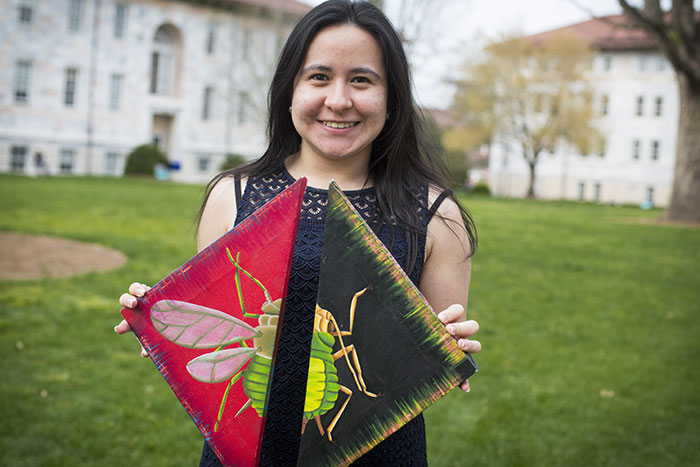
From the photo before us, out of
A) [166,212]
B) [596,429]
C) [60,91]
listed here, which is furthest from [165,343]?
[60,91]

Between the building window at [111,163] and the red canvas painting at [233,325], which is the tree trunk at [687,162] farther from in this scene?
the building window at [111,163]

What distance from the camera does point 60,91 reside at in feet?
106

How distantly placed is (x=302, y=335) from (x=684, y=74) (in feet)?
60.5

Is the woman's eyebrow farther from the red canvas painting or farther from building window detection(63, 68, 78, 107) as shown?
building window detection(63, 68, 78, 107)

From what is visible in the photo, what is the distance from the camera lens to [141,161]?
3269cm

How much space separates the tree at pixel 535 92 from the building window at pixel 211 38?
14615 mm

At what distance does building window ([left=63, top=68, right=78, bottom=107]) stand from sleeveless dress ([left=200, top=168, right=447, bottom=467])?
34.6 meters

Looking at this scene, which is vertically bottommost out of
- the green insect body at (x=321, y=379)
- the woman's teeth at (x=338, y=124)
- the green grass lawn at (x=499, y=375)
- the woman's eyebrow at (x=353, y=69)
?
the green grass lawn at (x=499, y=375)

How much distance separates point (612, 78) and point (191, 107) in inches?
1115

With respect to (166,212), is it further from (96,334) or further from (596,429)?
(596,429)

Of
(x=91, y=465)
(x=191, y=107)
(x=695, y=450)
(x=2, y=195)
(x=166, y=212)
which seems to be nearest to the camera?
(x=91, y=465)

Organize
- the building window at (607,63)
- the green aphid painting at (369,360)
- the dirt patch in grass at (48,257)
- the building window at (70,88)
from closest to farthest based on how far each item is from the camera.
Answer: the green aphid painting at (369,360) < the dirt patch in grass at (48,257) < the building window at (70,88) < the building window at (607,63)

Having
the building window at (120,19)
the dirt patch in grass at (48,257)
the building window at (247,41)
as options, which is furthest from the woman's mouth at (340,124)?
the building window at (120,19)

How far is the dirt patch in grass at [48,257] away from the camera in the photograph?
804 centimetres
